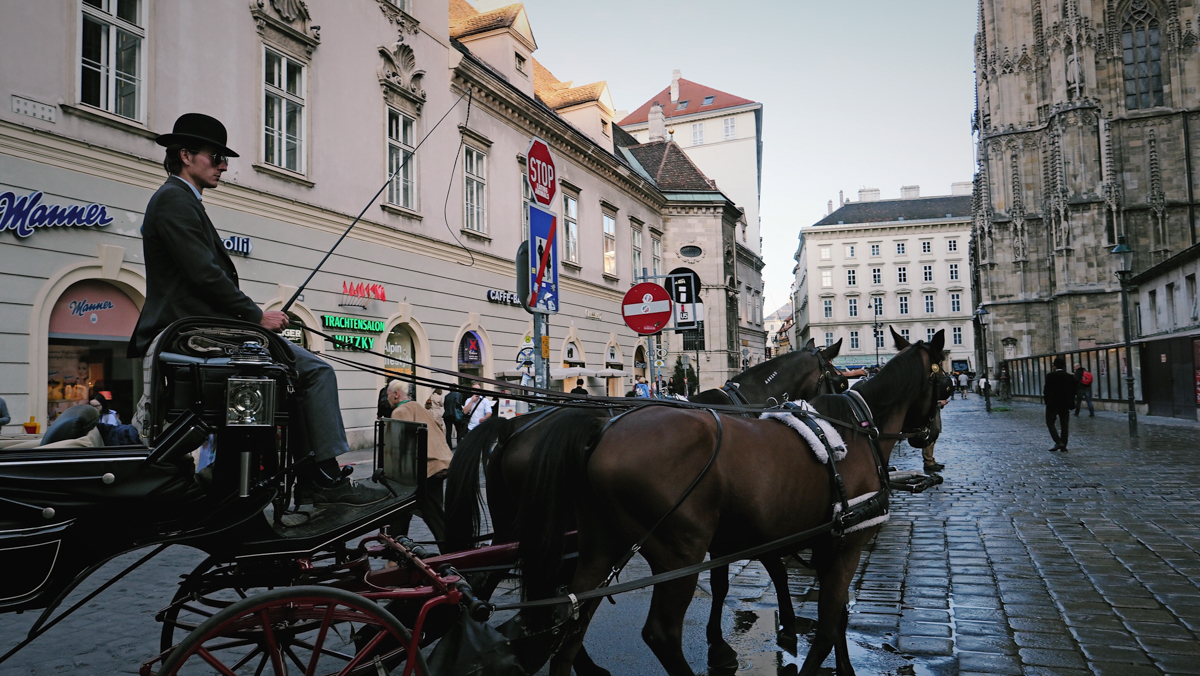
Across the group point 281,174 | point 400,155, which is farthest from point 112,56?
point 400,155

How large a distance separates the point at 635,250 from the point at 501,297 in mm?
12152

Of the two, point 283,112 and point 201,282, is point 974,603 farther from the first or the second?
point 283,112

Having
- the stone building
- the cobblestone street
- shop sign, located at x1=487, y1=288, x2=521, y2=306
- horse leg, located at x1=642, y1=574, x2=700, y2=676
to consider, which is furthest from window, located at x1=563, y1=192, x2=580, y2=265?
the stone building

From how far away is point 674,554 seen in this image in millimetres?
3412

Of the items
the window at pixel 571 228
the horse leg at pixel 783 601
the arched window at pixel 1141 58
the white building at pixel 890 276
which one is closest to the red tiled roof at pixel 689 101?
the white building at pixel 890 276

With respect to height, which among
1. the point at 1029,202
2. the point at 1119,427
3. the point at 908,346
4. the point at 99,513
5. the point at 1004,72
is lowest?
the point at 1119,427

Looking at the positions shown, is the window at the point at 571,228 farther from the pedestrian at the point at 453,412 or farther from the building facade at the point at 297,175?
the pedestrian at the point at 453,412

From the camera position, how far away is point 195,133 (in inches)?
130

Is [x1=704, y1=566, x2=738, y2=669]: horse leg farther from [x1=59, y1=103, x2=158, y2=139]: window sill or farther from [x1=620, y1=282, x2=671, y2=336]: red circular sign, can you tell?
[x1=59, y1=103, x2=158, y2=139]: window sill

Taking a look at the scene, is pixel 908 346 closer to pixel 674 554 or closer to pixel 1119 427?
pixel 674 554

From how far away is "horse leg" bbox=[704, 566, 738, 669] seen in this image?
13.2 feet

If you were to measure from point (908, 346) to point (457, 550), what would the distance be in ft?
11.5

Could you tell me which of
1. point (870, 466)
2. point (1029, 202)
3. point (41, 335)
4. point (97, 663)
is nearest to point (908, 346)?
point (870, 466)

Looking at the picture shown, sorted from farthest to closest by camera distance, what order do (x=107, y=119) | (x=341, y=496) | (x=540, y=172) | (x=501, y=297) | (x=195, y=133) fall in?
(x=501, y=297)
(x=107, y=119)
(x=540, y=172)
(x=341, y=496)
(x=195, y=133)
